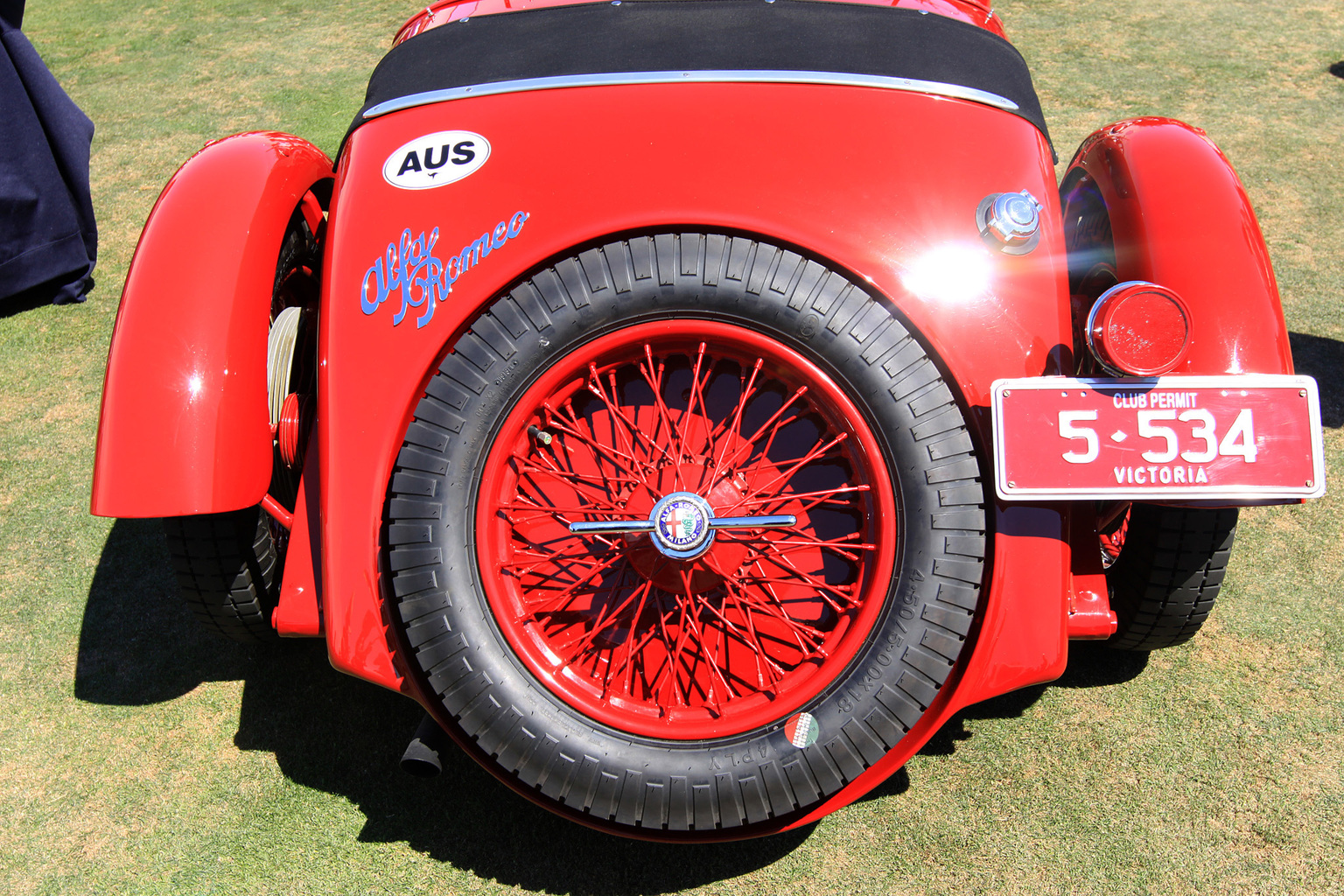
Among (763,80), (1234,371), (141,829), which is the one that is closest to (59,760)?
(141,829)

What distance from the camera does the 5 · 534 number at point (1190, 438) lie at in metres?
2.02

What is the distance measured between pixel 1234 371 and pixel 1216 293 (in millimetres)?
206

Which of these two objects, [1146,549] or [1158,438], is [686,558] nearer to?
[1158,438]

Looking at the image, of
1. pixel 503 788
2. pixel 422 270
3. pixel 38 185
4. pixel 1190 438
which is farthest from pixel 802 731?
pixel 38 185

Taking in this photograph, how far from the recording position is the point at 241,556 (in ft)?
8.36

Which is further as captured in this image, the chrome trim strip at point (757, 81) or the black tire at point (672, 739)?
Answer: the chrome trim strip at point (757, 81)

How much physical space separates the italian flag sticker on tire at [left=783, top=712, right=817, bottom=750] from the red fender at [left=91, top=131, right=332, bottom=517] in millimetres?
1398

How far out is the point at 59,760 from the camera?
8.83 feet

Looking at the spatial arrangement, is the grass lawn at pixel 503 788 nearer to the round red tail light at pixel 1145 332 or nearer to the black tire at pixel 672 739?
the black tire at pixel 672 739

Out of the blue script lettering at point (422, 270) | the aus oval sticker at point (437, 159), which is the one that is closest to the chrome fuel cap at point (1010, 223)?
the blue script lettering at point (422, 270)

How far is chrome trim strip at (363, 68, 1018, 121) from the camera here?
245 cm

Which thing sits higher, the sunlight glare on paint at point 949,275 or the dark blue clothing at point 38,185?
the sunlight glare on paint at point 949,275

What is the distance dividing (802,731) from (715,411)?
2.59ft

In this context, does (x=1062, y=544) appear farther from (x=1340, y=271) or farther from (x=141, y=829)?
(x=1340, y=271)
